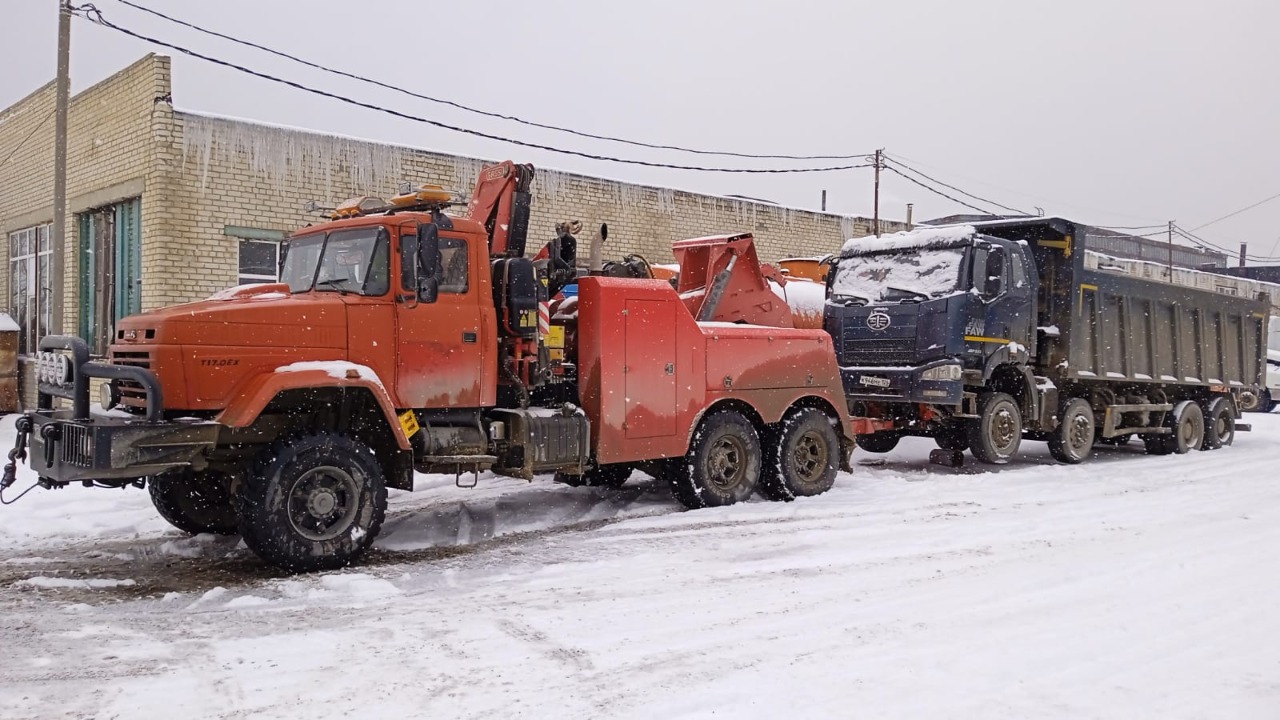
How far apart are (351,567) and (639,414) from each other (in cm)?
292

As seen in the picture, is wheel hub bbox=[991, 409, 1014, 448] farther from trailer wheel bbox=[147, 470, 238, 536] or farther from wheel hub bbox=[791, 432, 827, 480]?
trailer wheel bbox=[147, 470, 238, 536]

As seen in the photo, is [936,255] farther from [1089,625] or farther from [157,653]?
[157,653]

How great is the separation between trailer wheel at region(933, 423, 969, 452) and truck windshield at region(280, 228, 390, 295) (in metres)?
7.95

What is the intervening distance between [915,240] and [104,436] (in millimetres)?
9711

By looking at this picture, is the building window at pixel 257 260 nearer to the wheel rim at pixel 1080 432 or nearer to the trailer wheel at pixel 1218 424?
the wheel rim at pixel 1080 432

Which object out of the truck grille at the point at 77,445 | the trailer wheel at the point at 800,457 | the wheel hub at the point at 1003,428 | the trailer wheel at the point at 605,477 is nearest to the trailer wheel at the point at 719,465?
the trailer wheel at the point at 800,457

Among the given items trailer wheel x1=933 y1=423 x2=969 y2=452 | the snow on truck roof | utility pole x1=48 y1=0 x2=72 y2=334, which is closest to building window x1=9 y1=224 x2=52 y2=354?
utility pole x1=48 y1=0 x2=72 y2=334

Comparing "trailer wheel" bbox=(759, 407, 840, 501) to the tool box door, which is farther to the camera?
"trailer wheel" bbox=(759, 407, 840, 501)

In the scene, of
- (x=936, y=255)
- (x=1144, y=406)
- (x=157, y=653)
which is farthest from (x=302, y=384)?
(x=1144, y=406)

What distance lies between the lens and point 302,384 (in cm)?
666

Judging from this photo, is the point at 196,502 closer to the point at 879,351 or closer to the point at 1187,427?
the point at 879,351

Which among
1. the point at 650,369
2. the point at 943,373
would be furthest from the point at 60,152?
the point at 943,373

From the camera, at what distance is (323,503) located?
679 centimetres

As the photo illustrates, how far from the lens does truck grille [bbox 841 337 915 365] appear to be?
12117 millimetres
